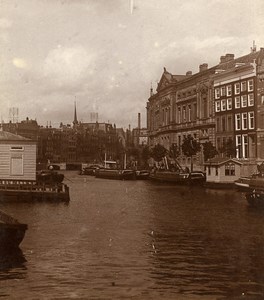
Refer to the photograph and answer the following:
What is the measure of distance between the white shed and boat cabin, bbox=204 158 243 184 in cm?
961

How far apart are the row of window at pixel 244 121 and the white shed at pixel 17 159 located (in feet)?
30.7

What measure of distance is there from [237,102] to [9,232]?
15.2 meters

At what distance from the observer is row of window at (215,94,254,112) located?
2002 cm

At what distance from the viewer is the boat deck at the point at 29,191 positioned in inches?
614

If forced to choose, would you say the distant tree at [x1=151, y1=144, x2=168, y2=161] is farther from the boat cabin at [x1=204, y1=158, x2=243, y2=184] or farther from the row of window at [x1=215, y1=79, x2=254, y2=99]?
the boat cabin at [x1=204, y1=158, x2=243, y2=184]

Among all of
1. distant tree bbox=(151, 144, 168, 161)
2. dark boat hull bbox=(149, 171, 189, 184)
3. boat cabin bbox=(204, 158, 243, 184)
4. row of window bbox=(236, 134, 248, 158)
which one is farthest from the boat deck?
distant tree bbox=(151, 144, 168, 161)

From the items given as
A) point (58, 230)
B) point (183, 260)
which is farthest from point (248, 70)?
point (183, 260)

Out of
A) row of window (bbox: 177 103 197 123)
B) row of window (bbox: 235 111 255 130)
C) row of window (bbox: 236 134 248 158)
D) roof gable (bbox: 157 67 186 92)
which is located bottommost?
row of window (bbox: 236 134 248 158)

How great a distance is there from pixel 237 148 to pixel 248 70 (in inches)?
169

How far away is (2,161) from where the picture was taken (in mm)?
15570

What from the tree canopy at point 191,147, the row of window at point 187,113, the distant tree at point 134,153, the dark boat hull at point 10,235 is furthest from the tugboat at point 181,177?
the dark boat hull at point 10,235

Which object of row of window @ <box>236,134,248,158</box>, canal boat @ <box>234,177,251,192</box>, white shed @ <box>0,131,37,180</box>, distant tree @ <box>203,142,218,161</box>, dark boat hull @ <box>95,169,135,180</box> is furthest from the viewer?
dark boat hull @ <box>95,169,135,180</box>

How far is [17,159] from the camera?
15844mm

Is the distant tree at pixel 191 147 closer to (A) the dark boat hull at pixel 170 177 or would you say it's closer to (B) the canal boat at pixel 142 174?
(A) the dark boat hull at pixel 170 177
